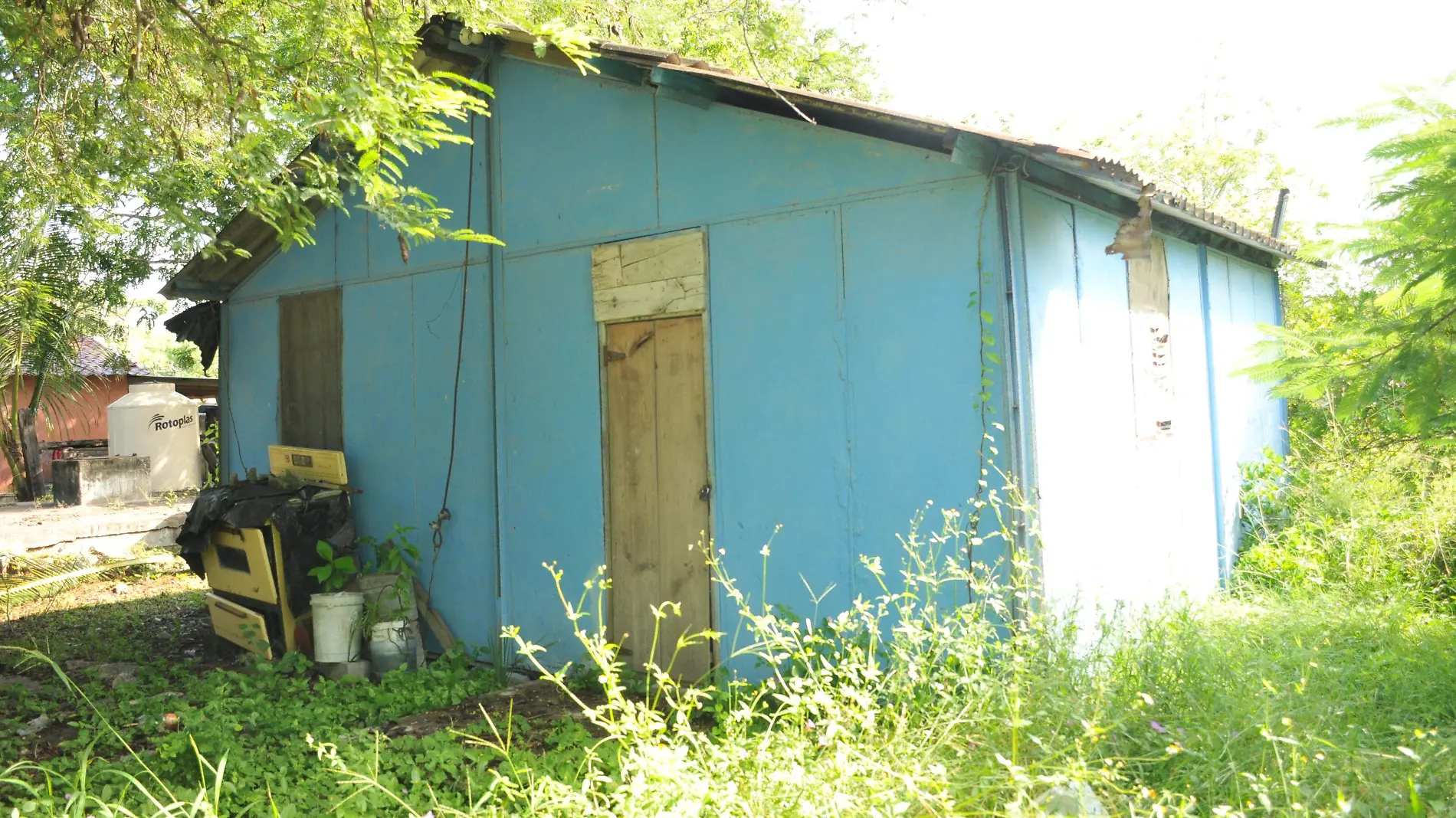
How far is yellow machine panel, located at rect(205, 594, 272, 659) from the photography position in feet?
23.7

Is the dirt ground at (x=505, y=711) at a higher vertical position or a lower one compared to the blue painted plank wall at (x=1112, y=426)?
lower

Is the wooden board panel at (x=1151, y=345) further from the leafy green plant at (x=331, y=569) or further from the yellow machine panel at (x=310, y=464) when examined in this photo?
the yellow machine panel at (x=310, y=464)

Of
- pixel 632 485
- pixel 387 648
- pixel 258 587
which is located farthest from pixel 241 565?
pixel 632 485

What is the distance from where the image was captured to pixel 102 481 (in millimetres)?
14867

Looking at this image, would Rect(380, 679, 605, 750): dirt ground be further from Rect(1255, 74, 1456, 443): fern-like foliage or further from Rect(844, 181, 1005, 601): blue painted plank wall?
Rect(1255, 74, 1456, 443): fern-like foliage

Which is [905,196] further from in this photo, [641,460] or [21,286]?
[21,286]

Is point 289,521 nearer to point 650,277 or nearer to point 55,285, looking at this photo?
point 650,277

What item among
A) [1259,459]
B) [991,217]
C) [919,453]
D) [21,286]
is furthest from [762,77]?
[21,286]

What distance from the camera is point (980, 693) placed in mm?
3703

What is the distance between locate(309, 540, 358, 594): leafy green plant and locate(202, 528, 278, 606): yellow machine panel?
32 cm

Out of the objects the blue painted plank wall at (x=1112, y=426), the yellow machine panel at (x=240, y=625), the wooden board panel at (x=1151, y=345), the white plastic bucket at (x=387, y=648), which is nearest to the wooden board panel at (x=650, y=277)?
the blue painted plank wall at (x=1112, y=426)

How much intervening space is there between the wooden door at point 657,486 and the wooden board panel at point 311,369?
3011mm

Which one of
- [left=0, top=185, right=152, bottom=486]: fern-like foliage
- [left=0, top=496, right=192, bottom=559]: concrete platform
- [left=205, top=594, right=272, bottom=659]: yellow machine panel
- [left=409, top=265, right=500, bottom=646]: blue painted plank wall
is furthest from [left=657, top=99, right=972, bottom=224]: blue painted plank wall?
[left=0, top=185, right=152, bottom=486]: fern-like foliage

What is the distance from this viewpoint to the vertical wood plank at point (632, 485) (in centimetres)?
636
